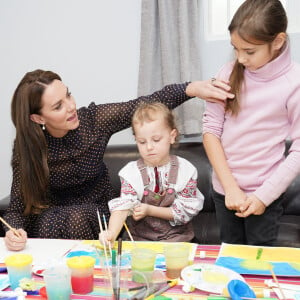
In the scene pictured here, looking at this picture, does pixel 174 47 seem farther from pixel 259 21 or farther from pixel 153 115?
pixel 259 21

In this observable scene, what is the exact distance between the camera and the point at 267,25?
1.49 meters

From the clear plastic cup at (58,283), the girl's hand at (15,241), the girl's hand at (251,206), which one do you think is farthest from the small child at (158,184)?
the clear plastic cup at (58,283)

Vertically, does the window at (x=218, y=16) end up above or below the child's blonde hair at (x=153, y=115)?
above

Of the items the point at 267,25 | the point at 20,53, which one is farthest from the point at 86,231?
the point at 20,53

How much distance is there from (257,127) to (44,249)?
0.89 metres

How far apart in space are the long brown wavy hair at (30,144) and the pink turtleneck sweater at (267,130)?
88 centimetres

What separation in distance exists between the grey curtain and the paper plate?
177 cm

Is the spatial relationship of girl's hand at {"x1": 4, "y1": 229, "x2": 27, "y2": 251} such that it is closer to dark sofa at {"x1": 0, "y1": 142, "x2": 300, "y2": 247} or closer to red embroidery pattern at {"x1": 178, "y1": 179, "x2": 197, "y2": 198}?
red embroidery pattern at {"x1": 178, "y1": 179, "x2": 197, "y2": 198}

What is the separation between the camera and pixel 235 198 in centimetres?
162

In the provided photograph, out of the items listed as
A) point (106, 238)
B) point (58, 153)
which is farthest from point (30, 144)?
point (106, 238)

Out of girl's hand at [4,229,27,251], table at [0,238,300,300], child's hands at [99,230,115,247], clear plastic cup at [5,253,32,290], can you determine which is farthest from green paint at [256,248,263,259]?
girl's hand at [4,229,27,251]

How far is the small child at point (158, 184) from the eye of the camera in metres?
1.78

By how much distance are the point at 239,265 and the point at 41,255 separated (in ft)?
2.13

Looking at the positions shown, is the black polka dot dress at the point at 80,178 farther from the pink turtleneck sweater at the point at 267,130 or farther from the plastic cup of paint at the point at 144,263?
the plastic cup of paint at the point at 144,263
